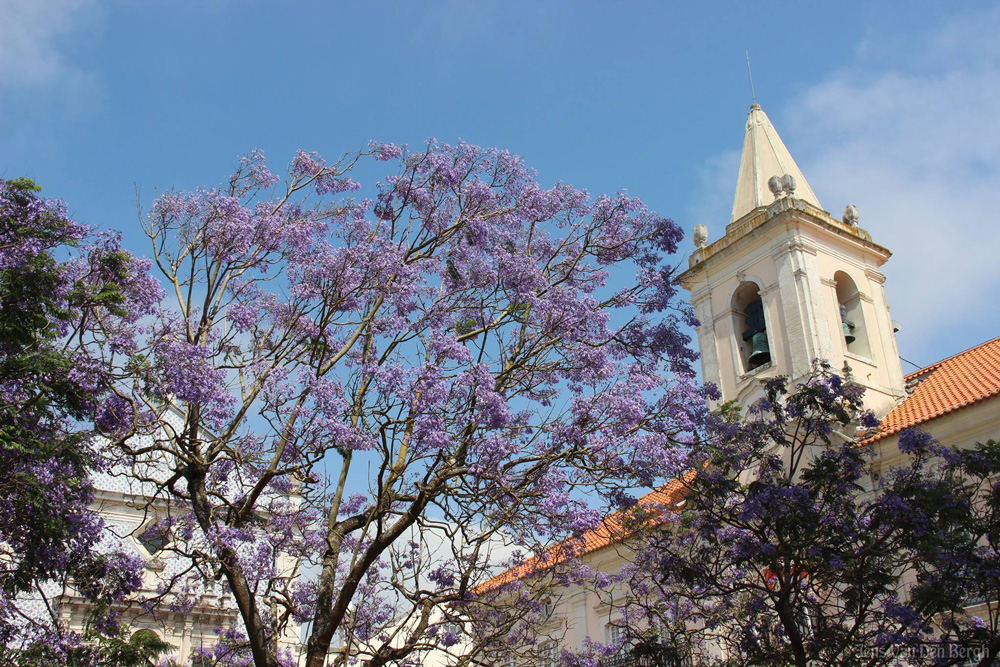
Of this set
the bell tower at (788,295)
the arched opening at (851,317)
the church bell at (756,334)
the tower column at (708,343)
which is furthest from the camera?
the tower column at (708,343)

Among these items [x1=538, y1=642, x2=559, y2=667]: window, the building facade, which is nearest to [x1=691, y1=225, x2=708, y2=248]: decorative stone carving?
the building facade

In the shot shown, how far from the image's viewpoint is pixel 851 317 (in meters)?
20.6

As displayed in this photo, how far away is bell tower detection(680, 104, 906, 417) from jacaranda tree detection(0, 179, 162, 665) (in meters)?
13.5

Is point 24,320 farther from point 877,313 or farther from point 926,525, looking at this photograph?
point 877,313

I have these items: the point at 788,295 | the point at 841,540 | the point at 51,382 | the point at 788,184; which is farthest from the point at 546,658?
the point at 788,184

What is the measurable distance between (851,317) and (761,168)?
4521 mm

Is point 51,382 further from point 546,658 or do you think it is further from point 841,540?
point 841,540

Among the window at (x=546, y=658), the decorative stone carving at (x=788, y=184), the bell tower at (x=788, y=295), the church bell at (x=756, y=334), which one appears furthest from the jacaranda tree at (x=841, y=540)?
the decorative stone carving at (x=788, y=184)

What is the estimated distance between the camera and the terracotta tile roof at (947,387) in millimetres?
15797

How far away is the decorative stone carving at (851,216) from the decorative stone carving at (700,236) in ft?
10.9

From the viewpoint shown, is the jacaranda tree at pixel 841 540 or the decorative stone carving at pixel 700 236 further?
the decorative stone carving at pixel 700 236

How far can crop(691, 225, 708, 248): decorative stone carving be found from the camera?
22.5 metres

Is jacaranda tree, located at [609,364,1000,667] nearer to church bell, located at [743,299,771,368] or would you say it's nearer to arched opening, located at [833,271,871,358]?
church bell, located at [743,299,771,368]

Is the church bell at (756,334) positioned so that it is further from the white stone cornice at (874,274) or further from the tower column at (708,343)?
the white stone cornice at (874,274)
